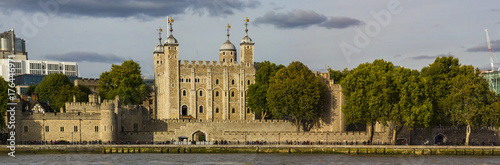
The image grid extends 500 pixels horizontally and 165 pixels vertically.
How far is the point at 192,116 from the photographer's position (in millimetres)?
98688

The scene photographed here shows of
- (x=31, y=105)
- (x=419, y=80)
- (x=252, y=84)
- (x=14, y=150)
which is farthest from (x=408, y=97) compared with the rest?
(x=31, y=105)

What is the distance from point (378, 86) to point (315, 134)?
341 inches

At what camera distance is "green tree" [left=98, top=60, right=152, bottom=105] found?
95.1m

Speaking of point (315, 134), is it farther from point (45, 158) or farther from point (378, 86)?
point (45, 158)

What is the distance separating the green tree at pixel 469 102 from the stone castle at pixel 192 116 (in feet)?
21.0

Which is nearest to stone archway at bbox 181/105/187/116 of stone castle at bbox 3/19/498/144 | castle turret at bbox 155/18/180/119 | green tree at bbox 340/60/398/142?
stone castle at bbox 3/19/498/144

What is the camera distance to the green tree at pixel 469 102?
77000 mm

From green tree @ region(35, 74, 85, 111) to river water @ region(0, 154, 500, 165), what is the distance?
1041 inches

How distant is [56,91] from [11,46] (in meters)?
52.6

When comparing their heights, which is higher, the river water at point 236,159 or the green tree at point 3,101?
the green tree at point 3,101

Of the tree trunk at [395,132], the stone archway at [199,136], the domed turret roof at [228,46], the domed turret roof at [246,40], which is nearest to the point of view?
the tree trunk at [395,132]

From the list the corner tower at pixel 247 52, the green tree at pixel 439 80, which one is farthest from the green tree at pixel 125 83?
the green tree at pixel 439 80

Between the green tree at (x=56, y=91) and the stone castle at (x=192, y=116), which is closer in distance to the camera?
the stone castle at (x=192, y=116)

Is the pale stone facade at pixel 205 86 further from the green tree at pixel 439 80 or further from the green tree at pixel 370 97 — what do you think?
the green tree at pixel 439 80
